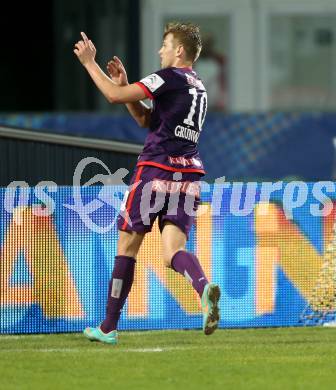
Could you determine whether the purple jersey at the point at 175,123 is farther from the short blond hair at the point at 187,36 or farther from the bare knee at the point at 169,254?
the bare knee at the point at 169,254

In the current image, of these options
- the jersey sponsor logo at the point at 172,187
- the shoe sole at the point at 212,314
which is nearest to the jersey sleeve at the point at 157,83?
the jersey sponsor logo at the point at 172,187

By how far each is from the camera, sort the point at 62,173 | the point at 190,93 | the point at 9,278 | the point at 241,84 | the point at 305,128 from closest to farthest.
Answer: the point at 190,93
the point at 9,278
the point at 62,173
the point at 305,128
the point at 241,84

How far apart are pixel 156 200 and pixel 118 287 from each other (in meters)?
0.59

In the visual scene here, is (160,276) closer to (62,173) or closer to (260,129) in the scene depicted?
(62,173)

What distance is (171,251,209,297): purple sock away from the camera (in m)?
8.51

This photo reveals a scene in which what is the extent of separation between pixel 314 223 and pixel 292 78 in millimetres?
11099

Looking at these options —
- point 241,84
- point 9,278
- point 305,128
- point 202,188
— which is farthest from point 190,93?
point 241,84

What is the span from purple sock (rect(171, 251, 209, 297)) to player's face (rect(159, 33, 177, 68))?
44.9 inches

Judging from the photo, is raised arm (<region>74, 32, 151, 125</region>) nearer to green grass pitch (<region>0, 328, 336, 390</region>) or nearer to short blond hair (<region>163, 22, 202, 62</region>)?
short blond hair (<region>163, 22, 202, 62</region>)

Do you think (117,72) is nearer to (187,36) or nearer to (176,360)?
(187,36)

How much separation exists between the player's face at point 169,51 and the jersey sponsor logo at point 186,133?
0.39m

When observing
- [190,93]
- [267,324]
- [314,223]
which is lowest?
[267,324]

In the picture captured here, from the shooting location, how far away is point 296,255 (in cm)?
998

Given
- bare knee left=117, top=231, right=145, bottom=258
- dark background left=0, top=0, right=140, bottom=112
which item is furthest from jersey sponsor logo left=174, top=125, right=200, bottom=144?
dark background left=0, top=0, right=140, bottom=112
